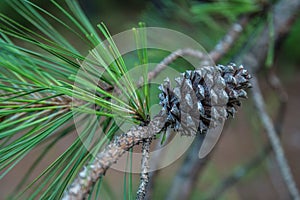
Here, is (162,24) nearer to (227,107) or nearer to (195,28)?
(195,28)

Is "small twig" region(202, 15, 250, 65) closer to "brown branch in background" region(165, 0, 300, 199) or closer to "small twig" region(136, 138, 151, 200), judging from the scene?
"brown branch in background" region(165, 0, 300, 199)

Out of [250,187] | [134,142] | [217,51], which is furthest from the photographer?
[250,187]

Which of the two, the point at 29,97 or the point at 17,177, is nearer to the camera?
the point at 29,97

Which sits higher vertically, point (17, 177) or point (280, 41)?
point (280, 41)

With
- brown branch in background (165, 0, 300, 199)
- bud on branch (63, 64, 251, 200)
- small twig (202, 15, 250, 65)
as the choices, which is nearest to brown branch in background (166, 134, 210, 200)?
brown branch in background (165, 0, 300, 199)

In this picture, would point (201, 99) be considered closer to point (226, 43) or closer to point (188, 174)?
point (226, 43)

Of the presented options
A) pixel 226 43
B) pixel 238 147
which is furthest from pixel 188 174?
pixel 238 147

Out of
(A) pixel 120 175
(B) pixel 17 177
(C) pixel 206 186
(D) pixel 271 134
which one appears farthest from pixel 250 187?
(D) pixel 271 134
